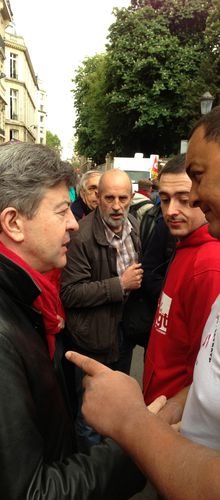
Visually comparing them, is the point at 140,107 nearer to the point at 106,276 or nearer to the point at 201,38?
the point at 201,38

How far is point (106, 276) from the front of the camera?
2.95 meters

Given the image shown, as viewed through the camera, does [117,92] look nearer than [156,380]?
No

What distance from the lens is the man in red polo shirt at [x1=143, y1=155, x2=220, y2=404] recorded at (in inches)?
67.2

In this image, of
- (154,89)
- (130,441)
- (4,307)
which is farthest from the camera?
(154,89)

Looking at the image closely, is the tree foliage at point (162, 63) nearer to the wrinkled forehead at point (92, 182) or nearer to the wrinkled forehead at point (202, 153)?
the wrinkled forehead at point (92, 182)

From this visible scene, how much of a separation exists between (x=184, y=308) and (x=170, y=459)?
0.98 meters

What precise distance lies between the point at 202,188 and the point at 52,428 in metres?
0.84

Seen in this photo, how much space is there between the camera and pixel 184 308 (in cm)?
181

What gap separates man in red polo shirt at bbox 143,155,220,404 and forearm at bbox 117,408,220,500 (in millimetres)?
782

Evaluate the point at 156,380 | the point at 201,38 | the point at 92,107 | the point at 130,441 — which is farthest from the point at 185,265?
the point at 92,107

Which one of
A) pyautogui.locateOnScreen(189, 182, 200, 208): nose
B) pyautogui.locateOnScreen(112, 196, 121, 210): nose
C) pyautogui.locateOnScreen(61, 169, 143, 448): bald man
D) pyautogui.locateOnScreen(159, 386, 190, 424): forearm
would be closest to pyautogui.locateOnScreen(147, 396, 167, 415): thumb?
pyautogui.locateOnScreen(159, 386, 190, 424): forearm

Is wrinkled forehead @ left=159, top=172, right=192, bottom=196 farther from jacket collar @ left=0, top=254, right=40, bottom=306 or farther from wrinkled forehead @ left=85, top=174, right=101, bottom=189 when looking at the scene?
wrinkled forehead @ left=85, top=174, right=101, bottom=189

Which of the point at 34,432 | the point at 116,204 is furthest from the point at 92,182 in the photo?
the point at 34,432

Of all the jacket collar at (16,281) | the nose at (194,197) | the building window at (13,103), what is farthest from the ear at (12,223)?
the building window at (13,103)
